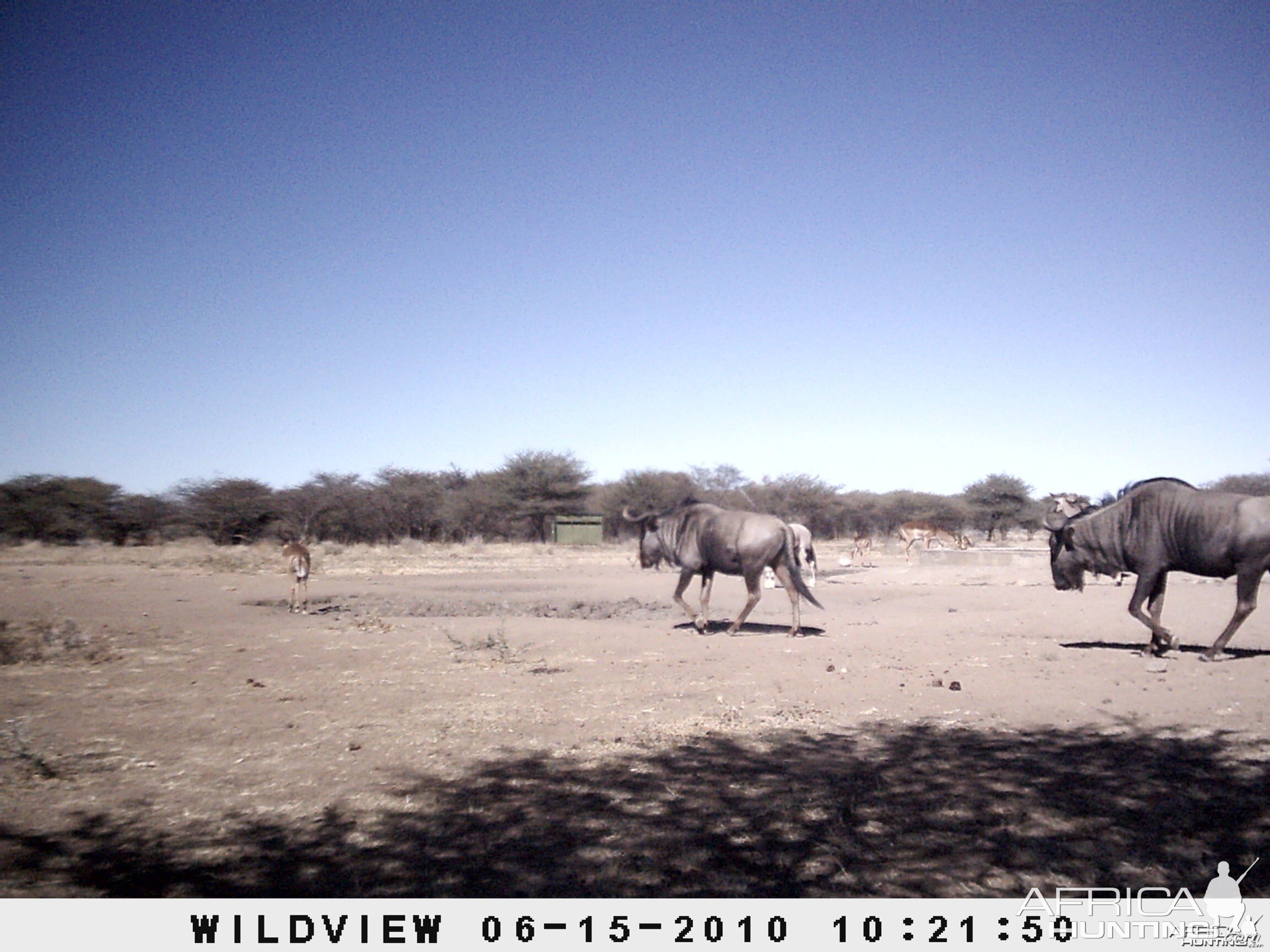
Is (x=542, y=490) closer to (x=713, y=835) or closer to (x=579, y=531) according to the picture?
(x=579, y=531)

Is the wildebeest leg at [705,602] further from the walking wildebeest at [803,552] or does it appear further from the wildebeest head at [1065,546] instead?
the wildebeest head at [1065,546]

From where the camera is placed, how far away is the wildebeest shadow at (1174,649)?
32.5 feet

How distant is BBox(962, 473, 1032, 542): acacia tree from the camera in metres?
60.6

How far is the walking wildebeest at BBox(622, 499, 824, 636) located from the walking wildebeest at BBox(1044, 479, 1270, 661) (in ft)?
12.1

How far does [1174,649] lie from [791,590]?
193 inches

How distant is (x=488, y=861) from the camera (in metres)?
3.71

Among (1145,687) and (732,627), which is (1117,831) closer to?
(1145,687)

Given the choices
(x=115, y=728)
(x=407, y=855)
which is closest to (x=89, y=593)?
(x=115, y=728)

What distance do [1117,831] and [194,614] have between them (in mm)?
14204

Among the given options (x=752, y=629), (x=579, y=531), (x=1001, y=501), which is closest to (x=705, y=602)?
(x=752, y=629)
